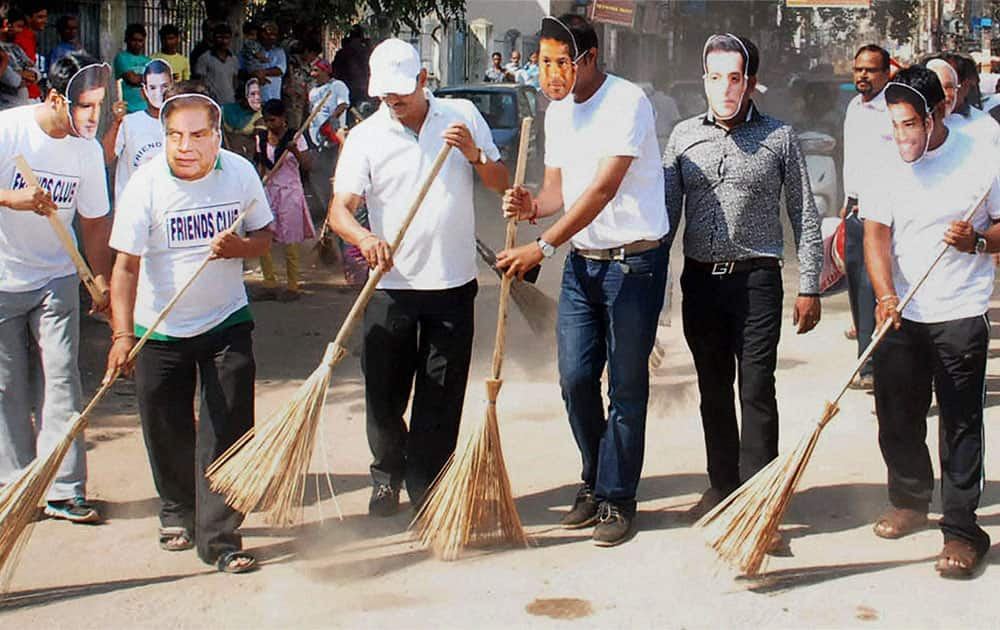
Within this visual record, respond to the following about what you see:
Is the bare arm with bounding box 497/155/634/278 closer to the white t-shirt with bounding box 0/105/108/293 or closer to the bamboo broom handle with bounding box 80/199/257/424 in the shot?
the bamboo broom handle with bounding box 80/199/257/424

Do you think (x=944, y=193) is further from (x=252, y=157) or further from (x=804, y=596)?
(x=252, y=157)

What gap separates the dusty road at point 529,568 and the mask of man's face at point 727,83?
1.66 meters

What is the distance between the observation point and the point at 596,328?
210 inches

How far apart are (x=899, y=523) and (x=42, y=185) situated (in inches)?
141

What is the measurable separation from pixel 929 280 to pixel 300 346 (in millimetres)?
5152

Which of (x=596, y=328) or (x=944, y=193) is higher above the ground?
(x=944, y=193)

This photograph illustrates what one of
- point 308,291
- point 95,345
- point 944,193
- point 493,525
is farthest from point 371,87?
point 308,291

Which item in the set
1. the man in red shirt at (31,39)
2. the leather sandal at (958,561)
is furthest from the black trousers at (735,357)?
the man in red shirt at (31,39)

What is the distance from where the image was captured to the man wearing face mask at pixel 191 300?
493 cm

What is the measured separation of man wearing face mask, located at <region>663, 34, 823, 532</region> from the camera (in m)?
5.23

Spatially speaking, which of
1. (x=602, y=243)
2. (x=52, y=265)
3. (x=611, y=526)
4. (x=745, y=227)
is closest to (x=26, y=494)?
(x=52, y=265)

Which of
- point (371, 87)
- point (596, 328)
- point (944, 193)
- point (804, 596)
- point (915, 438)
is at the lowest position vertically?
point (804, 596)

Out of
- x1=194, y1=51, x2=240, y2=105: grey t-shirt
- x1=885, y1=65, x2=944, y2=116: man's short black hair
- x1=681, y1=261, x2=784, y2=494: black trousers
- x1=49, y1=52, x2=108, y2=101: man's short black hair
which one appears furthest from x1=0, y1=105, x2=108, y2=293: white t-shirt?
x1=194, y1=51, x2=240, y2=105: grey t-shirt

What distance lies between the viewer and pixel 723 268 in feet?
17.3
